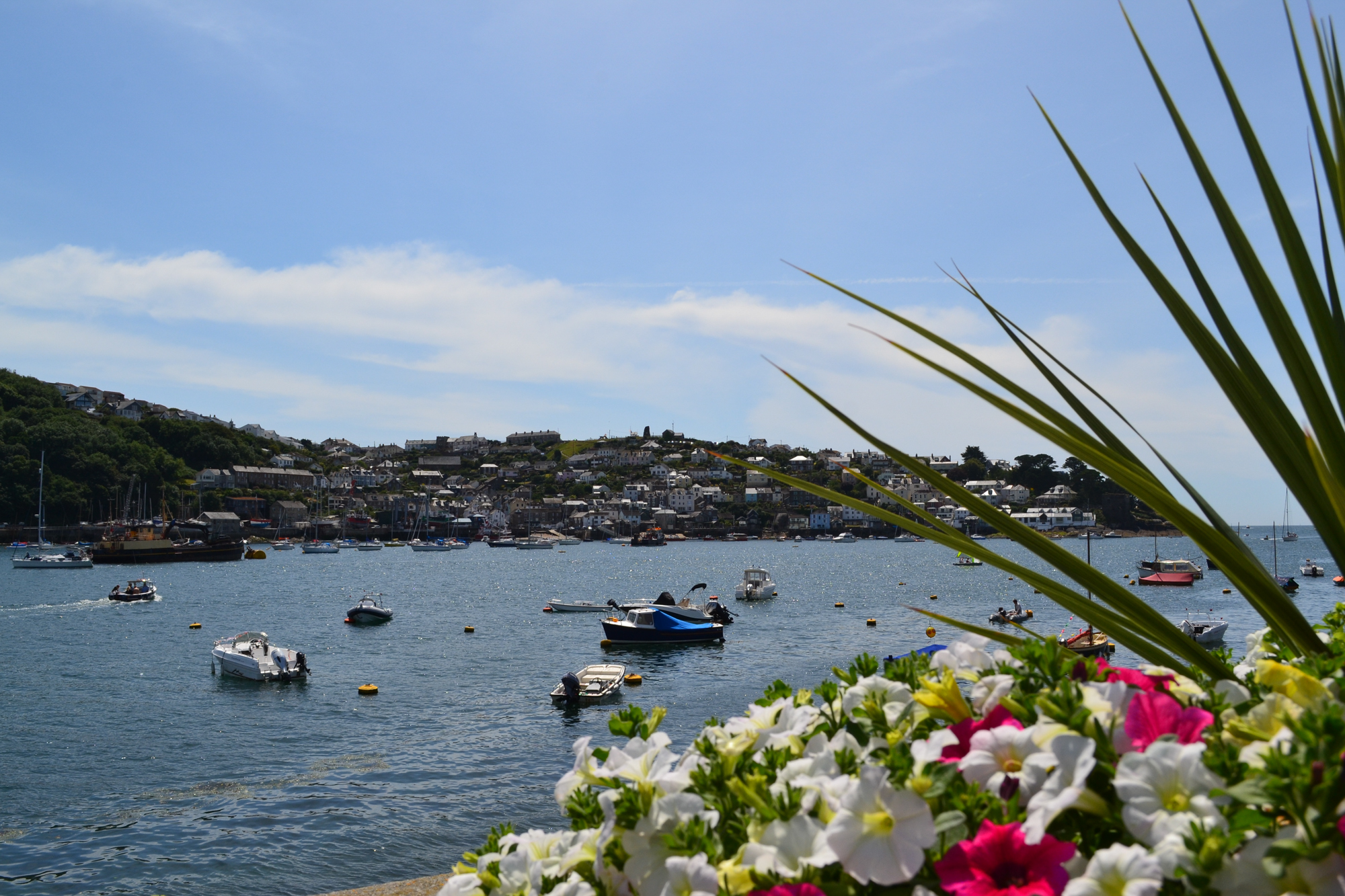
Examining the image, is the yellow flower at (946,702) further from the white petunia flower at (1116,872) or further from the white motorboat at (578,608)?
the white motorboat at (578,608)

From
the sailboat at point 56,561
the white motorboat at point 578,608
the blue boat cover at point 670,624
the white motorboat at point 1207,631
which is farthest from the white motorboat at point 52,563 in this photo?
the white motorboat at point 1207,631

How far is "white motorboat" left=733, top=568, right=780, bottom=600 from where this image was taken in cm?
6200

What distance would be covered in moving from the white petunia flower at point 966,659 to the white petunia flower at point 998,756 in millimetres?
294

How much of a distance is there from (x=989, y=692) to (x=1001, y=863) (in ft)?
1.22

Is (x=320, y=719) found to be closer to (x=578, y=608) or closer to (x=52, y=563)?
(x=578, y=608)

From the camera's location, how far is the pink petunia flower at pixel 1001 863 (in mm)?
1057

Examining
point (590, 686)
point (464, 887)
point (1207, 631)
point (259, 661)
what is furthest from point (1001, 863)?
point (1207, 631)

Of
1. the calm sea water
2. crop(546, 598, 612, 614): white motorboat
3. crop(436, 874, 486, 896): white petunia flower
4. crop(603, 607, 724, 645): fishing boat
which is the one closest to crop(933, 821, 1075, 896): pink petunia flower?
crop(436, 874, 486, 896): white petunia flower

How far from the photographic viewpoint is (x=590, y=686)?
2695 cm

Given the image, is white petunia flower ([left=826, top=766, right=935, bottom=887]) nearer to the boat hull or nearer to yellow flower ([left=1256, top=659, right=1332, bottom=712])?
yellow flower ([left=1256, top=659, right=1332, bottom=712])

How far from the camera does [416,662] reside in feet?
120

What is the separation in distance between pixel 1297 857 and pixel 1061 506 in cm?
21640

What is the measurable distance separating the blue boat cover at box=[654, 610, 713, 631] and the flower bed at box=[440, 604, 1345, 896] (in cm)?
3884

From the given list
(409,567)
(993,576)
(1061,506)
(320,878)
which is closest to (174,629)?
(320,878)
